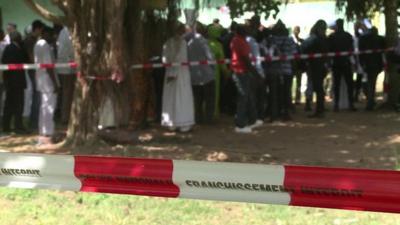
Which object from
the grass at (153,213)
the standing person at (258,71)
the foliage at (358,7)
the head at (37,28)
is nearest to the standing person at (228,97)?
the standing person at (258,71)

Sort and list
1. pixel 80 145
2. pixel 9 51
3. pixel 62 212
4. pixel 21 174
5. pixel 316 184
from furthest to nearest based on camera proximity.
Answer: pixel 9 51
pixel 80 145
pixel 62 212
pixel 21 174
pixel 316 184

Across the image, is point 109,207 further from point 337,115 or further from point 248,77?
point 337,115

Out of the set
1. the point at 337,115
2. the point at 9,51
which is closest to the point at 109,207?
the point at 9,51

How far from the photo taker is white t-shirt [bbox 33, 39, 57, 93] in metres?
9.44

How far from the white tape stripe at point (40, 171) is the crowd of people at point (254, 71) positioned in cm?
627

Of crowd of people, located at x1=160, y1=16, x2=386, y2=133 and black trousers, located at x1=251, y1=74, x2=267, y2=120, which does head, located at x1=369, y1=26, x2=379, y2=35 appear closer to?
crowd of people, located at x1=160, y1=16, x2=386, y2=133

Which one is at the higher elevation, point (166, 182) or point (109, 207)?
point (166, 182)

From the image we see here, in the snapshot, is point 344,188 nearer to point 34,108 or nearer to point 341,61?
point 34,108

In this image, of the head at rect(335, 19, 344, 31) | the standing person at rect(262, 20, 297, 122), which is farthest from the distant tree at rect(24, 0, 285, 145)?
the head at rect(335, 19, 344, 31)

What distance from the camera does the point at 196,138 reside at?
10.4 metres

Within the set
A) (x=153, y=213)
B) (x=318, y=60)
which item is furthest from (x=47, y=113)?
(x=318, y=60)

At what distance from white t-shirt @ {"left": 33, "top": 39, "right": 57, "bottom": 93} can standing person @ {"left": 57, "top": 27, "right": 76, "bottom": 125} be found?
1.00 metres

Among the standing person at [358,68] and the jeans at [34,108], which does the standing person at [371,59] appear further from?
the jeans at [34,108]

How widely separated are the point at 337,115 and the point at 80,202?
790cm
